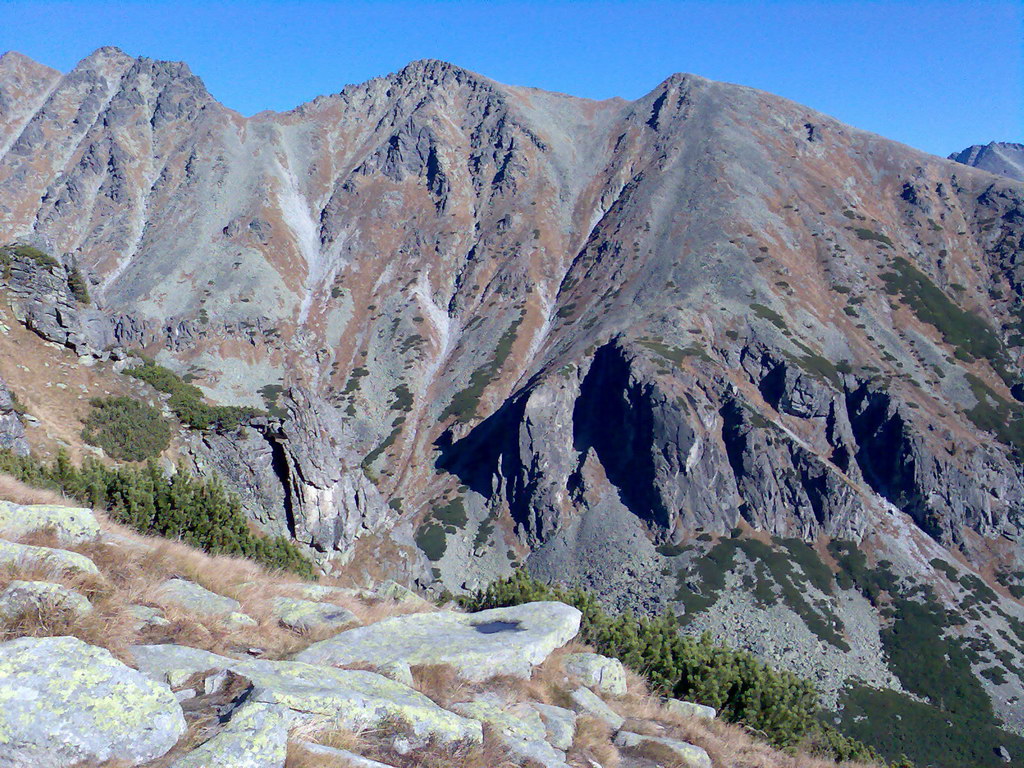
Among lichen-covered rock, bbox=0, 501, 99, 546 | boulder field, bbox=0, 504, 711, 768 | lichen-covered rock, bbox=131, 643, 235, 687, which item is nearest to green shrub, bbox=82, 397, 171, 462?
lichen-covered rock, bbox=0, 501, 99, 546

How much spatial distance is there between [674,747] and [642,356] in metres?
113

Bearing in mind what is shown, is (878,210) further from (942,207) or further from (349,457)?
(349,457)

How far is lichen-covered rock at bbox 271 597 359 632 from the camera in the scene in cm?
1053

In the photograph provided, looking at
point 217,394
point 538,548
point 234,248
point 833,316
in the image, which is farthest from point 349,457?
point 234,248

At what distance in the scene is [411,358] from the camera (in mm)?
151500

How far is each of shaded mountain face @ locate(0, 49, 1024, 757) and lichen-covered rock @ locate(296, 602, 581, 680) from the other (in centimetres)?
3136

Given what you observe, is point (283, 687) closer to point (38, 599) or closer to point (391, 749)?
point (391, 749)

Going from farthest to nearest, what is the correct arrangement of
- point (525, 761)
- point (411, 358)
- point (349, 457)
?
point (411, 358) < point (349, 457) < point (525, 761)

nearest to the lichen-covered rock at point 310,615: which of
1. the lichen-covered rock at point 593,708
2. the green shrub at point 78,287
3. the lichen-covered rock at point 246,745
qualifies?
the lichen-covered rock at point 593,708

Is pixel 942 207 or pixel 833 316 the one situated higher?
pixel 942 207

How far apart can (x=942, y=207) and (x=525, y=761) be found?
207m

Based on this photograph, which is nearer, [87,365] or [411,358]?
[87,365]

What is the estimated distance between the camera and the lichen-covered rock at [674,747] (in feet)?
A: 30.7

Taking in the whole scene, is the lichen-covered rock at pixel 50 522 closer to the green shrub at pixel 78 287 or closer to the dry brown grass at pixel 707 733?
the dry brown grass at pixel 707 733
